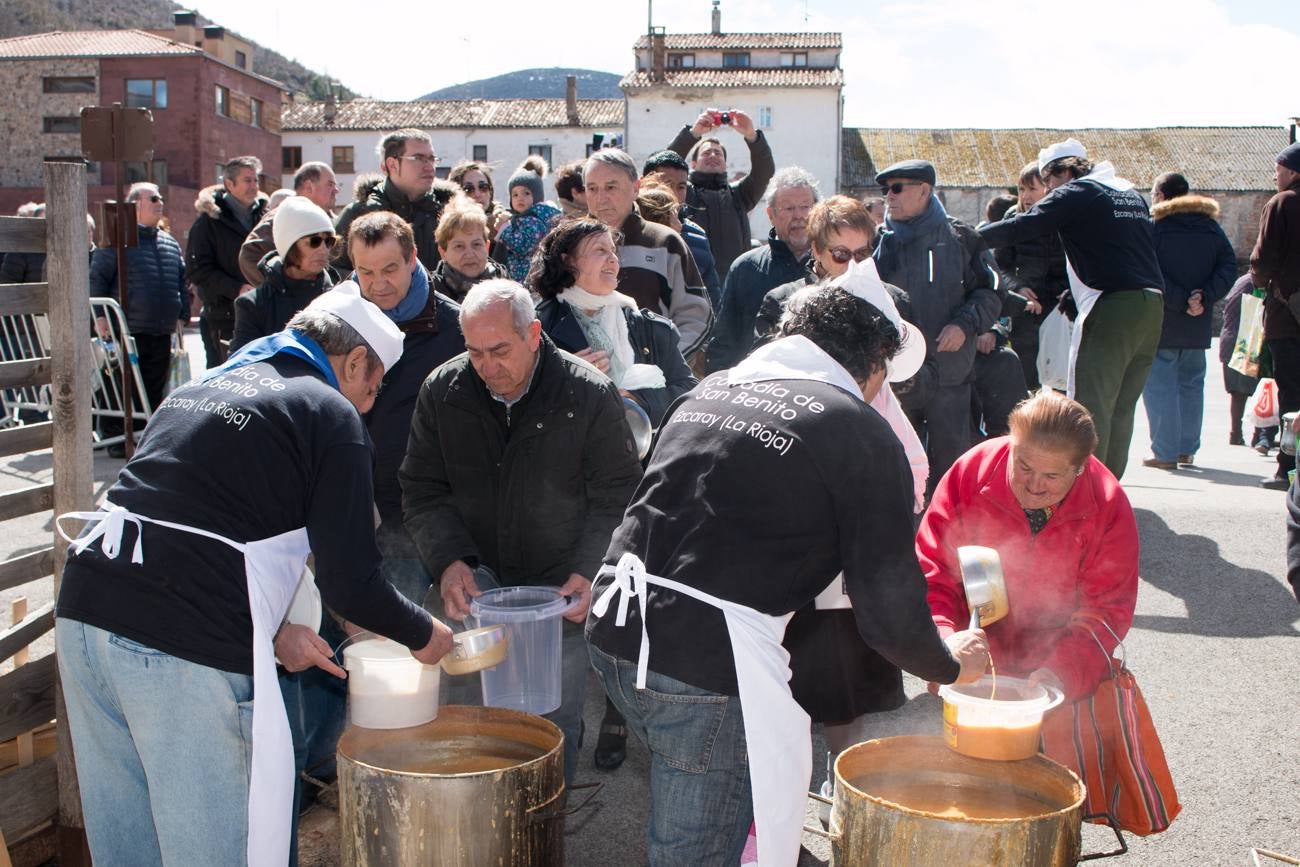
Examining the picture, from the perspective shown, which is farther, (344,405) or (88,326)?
(88,326)

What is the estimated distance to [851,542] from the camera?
2613 millimetres

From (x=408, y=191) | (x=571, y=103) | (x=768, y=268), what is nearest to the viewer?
(x=768, y=268)

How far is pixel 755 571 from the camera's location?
265 centimetres

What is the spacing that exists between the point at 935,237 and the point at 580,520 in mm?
2842

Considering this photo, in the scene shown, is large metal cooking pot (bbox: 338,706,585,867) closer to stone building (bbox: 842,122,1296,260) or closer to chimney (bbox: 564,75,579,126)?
stone building (bbox: 842,122,1296,260)

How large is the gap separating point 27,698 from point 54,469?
733 mm

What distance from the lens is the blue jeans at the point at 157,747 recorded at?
2699 mm

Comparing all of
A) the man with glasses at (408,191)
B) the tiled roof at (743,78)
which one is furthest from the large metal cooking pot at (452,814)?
the tiled roof at (743,78)

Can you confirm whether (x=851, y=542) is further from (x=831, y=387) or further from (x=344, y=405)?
(x=344, y=405)

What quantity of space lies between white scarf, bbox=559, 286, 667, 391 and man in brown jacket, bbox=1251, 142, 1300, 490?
15.5 feet

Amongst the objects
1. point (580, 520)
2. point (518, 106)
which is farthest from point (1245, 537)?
point (518, 106)

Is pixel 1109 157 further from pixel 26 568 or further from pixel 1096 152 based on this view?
pixel 26 568

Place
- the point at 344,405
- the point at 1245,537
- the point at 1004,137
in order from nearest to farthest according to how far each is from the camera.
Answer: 1. the point at 344,405
2. the point at 1245,537
3. the point at 1004,137

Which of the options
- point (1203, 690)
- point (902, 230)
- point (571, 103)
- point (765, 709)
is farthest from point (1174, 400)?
point (571, 103)
